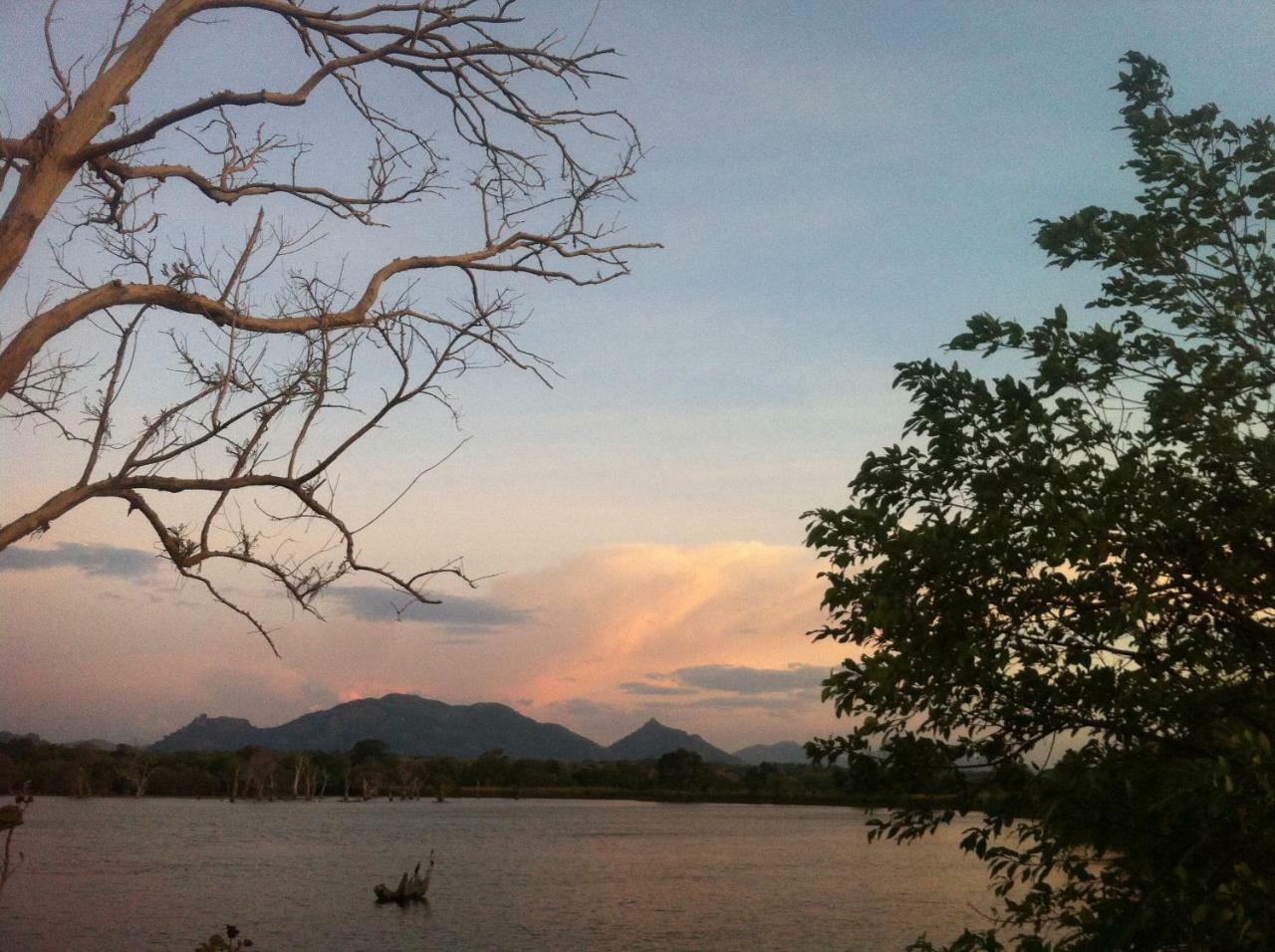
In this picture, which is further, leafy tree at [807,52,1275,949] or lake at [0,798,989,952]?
lake at [0,798,989,952]

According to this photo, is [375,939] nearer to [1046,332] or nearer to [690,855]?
[1046,332]

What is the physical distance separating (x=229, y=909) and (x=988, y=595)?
47.7 meters

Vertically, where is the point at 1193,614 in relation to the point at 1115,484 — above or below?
below

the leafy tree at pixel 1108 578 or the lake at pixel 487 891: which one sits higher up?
the leafy tree at pixel 1108 578

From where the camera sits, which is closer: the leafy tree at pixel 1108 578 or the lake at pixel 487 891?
the leafy tree at pixel 1108 578

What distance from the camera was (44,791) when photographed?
585ft

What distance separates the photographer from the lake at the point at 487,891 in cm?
3953

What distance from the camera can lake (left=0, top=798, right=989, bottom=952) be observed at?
39.5m

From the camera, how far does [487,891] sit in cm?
5512

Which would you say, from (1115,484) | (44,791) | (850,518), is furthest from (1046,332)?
(44,791)

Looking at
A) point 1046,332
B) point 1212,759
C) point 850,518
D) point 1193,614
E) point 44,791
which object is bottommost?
point 44,791

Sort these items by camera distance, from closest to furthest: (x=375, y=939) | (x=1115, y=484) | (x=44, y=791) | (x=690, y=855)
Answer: (x=1115, y=484) → (x=375, y=939) → (x=690, y=855) → (x=44, y=791)

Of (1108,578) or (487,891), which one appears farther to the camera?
(487,891)

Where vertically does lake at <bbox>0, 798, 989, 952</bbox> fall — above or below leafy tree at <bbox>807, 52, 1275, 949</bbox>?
below
